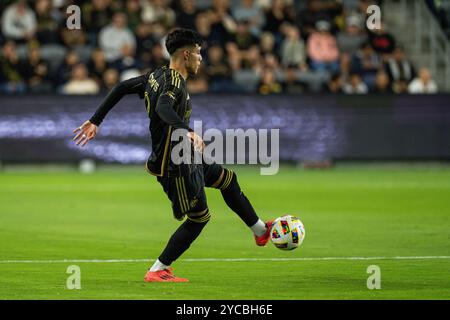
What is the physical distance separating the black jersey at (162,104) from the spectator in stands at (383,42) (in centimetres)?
1772

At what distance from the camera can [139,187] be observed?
70.0 ft

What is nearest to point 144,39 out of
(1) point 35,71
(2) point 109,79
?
(2) point 109,79

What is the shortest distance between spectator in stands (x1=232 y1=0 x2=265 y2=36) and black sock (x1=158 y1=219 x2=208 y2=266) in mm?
18404

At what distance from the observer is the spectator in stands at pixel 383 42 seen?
27.6m

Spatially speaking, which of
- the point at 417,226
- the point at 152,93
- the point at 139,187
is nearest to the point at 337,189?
the point at 139,187

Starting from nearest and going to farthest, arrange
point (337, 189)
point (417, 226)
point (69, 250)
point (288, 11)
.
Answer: point (69, 250) → point (417, 226) → point (337, 189) → point (288, 11)

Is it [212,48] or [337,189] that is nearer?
[337,189]

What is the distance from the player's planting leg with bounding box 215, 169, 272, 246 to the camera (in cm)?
1069

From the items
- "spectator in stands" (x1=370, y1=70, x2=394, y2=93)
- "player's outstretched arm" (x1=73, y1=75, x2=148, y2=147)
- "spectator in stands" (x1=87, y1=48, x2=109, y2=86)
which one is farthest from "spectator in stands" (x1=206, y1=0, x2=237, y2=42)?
"player's outstretched arm" (x1=73, y1=75, x2=148, y2=147)

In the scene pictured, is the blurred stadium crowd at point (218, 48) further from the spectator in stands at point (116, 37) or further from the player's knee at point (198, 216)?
the player's knee at point (198, 216)

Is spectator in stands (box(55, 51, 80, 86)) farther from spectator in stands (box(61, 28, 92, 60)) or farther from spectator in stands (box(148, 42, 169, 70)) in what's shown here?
spectator in stands (box(148, 42, 169, 70))

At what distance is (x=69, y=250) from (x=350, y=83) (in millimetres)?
14474

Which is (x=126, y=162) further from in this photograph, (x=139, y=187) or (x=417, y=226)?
(x=417, y=226)
